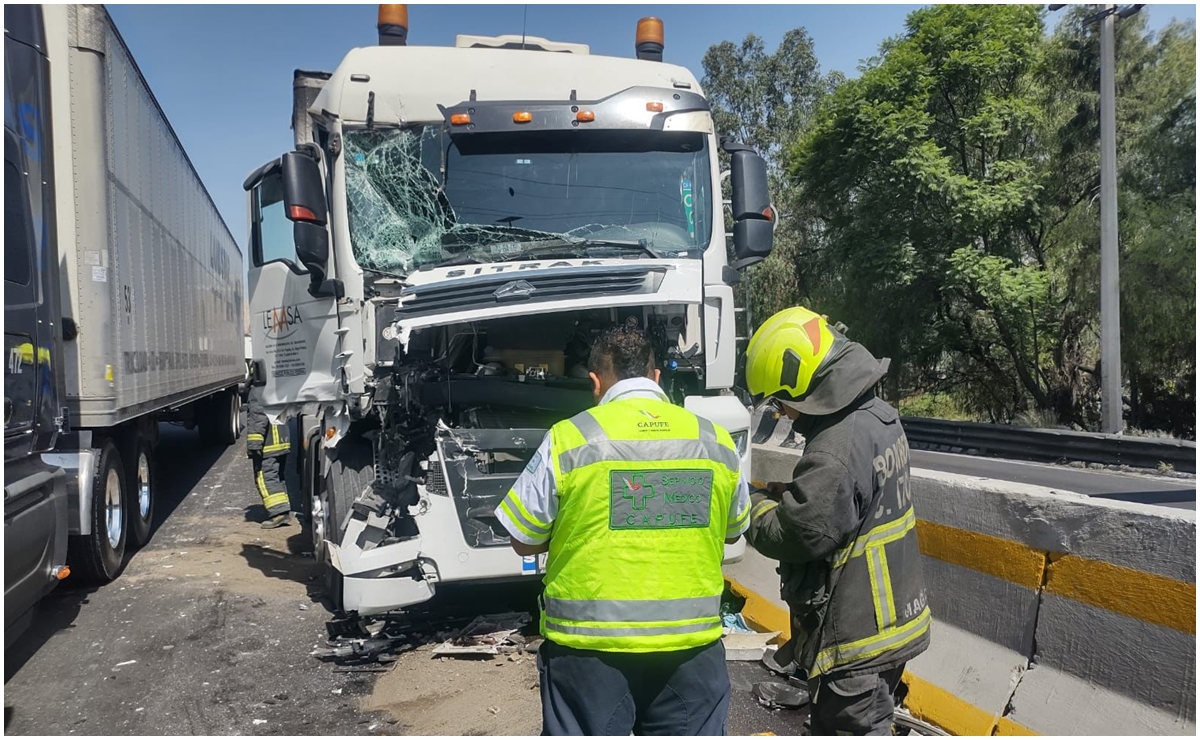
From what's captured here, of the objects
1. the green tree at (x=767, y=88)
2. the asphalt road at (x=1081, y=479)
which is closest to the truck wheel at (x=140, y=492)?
the asphalt road at (x=1081, y=479)

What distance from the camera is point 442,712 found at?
167 inches

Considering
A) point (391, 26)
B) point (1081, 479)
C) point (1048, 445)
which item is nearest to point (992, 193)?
point (1048, 445)

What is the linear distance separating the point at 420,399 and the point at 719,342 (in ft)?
6.01

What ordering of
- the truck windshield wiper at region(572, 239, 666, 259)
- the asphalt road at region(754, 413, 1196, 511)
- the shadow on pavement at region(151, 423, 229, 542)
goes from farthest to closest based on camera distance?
the asphalt road at region(754, 413, 1196, 511) → the shadow on pavement at region(151, 423, 229, 542) → the truck windshield wiper at region(572, 239, 666, 259)

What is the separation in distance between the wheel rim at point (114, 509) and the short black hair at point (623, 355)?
203 inches

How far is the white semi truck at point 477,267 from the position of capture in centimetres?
496

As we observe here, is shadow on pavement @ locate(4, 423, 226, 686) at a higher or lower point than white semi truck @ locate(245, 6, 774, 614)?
lower

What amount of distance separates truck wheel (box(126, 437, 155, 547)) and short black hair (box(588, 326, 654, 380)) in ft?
19.4

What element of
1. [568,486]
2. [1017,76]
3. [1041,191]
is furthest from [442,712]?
[1017,76]

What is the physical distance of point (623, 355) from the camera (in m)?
2.72

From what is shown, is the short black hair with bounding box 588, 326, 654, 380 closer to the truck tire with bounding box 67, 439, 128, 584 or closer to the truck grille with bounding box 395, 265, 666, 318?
the truck grille with bounding box 395, 265, 666, 318

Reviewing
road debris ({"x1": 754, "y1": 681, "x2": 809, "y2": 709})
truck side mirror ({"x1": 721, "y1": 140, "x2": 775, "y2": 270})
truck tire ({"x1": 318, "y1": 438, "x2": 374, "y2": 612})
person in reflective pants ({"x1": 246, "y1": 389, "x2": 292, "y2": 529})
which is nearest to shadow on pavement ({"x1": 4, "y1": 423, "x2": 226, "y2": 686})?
person in reflective pants ({"x1": 246, "y1": 389, "x2": 292, "y2": 529})

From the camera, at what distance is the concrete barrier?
2904 mm

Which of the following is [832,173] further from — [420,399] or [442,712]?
[442,712]
